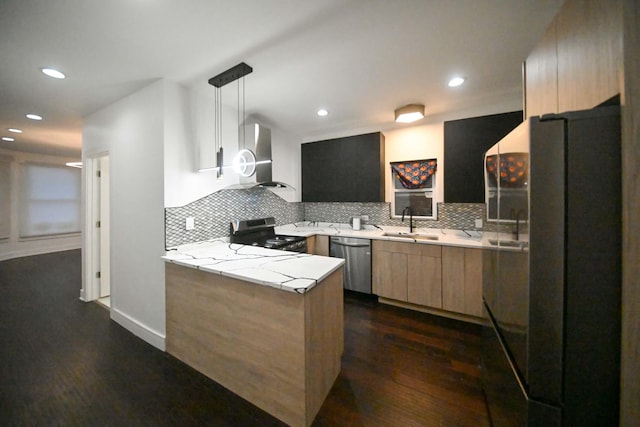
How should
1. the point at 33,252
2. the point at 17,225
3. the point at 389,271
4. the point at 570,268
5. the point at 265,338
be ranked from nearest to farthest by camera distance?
the point at 570,268
the point at 265,338
the point at 389,271
the point at 17,225
the point at 33,252

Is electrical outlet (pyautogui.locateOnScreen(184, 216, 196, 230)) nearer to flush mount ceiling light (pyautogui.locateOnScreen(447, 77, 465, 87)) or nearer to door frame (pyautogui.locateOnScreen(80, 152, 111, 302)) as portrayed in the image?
door frame (pyautogui.locateOnScreen(80, 152, 111, 302))

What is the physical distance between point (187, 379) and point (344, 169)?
9.89 feet

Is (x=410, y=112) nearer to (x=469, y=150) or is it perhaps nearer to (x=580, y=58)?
(x=469, y=150)

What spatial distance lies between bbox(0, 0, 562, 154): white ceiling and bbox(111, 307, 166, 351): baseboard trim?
2344mm

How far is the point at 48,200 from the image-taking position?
5531mm

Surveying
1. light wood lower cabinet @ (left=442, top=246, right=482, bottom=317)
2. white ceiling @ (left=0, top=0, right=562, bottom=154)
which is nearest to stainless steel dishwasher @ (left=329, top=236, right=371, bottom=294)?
light wood lower cabinet @ (left=442, top=246, right=482, bottom=317)

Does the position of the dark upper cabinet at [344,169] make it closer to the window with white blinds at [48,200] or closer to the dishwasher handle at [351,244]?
the dishwasher handle at [351,244]

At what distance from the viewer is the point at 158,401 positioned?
58.3 inches

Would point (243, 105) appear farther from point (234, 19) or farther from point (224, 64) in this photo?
point (234, 19)

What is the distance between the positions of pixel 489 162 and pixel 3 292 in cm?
622

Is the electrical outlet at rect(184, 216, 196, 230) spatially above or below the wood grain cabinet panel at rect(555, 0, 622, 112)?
below

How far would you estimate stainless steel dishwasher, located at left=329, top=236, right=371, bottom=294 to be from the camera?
2918 millimetres

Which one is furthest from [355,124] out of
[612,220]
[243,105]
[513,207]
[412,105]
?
[612,220]

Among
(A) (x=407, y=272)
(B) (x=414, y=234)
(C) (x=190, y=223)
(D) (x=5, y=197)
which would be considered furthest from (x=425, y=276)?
(D) (x=5, y=197)
